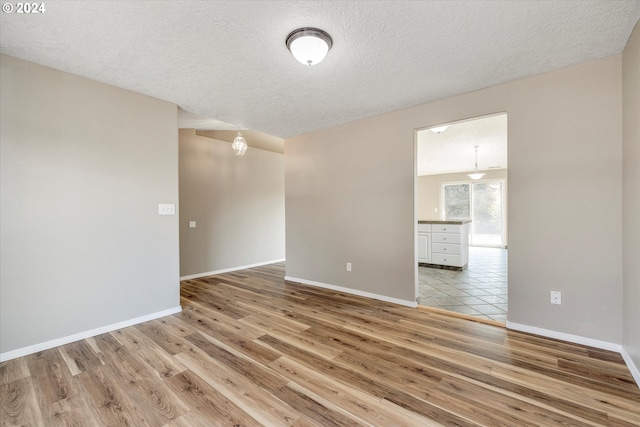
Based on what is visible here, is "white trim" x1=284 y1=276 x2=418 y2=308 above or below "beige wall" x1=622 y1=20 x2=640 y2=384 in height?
below

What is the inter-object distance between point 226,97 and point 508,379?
11.8 feet

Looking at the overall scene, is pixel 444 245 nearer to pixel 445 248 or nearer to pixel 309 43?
pixel 445 248

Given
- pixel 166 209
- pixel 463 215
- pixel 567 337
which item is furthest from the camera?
pixel 463 215

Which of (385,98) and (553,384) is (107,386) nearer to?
(553,384)

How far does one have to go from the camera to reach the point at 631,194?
6.25ft

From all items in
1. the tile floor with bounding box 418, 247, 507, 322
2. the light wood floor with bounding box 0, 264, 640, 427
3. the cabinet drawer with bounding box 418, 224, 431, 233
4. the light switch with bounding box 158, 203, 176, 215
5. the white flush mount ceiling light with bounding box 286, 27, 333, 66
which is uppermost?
the white flush mount ceiling light with bounding box 286, 27, 333, 66

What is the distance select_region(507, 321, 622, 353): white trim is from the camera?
2.15 metres

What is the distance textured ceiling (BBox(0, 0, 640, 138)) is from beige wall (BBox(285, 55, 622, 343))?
24 cm

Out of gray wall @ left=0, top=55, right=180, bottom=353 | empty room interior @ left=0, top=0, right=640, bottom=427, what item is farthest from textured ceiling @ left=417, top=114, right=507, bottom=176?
gray wall @ left=0, top=55, right=180, bottom=353

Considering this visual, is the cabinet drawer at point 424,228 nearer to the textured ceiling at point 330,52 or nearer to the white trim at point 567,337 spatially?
the white trim at point 567,337

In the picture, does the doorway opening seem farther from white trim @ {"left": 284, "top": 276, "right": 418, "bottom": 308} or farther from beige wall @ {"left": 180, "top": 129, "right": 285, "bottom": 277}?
beige wall @ {"left": 180, "top": 129, "right": 285, "bottom": 277}

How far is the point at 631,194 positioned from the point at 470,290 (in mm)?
2305

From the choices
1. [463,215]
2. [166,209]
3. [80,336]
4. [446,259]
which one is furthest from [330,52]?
[463,215]

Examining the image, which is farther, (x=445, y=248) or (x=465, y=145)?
(x=465, y=145)
